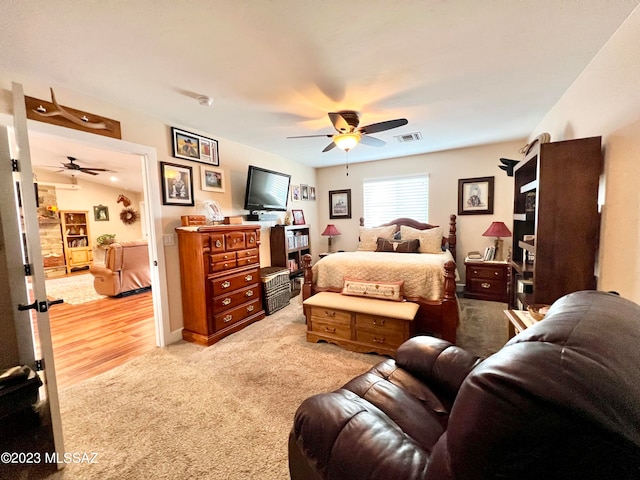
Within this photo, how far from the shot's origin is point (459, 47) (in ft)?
5.90

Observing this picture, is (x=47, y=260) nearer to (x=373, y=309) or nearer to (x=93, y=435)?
(x=93, y=435)

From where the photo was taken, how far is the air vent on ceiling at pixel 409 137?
12.1 ft

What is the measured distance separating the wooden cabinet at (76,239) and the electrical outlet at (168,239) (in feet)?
22.8

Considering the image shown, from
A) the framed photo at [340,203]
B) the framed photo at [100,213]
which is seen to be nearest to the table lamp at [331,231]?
the framed photo at [340,203]

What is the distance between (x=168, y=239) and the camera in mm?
2996

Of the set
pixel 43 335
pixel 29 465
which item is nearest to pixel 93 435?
pixel 29 465

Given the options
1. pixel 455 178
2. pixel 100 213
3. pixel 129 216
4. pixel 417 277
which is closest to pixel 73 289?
pixel 100 213

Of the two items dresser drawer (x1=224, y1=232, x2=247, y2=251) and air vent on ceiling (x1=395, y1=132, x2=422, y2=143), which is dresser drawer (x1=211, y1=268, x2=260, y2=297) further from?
air vent on ceiling (x1=395, y1=132, x2=422, y2=143)

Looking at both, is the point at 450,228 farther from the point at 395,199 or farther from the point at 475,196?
the point at 395,199

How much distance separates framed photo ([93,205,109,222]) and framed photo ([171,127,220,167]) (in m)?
6.87

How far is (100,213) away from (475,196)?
390 inches

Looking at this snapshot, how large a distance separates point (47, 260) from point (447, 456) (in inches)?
399

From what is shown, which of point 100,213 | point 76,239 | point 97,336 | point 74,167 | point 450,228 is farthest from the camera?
point 100,213

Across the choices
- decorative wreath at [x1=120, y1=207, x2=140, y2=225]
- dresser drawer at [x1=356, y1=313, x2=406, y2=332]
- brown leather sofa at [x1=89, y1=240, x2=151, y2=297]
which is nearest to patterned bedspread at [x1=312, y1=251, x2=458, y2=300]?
dresser drawer at [x1=356, y1=313, x2=406, y2=332]
